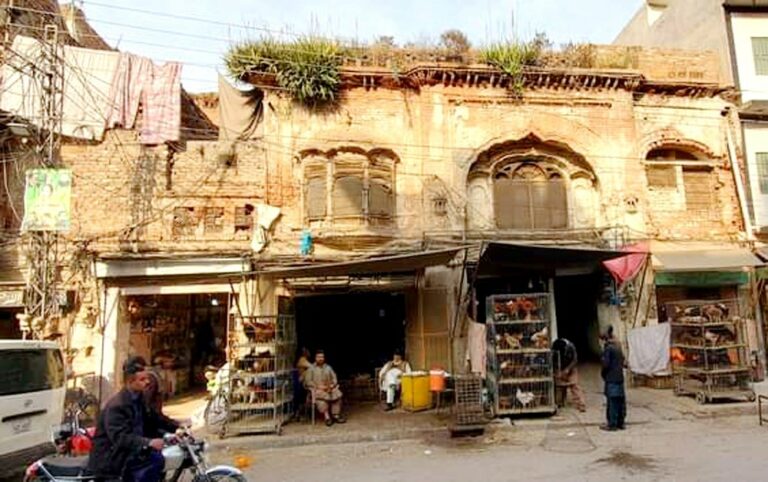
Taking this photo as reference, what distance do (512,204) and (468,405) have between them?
23.2ft

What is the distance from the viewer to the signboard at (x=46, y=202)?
36.7 ft

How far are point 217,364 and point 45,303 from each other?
651 cm

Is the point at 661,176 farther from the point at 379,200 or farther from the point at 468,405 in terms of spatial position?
the point at 468,405

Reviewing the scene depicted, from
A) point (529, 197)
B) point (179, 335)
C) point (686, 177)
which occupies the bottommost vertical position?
point (179, 335)

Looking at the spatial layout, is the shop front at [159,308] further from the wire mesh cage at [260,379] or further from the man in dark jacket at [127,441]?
the man in dark jacket at [127,441]

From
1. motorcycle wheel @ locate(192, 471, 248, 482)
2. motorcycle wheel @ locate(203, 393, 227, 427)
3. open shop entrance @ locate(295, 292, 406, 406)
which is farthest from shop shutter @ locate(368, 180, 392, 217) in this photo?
motorcycle wheel @ locate(192, 471, 248, 482)

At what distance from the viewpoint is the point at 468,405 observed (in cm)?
1002

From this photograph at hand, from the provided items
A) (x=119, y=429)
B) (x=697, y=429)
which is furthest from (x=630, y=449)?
(x=119, y=429)

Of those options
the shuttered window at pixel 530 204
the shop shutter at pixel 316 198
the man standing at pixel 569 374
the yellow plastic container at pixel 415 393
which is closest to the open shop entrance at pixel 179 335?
the shop shutter at pixel 316 198

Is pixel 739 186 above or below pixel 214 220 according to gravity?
above

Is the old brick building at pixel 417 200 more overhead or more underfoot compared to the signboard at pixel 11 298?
more overhead

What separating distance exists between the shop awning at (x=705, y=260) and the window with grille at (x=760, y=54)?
20.6 ft

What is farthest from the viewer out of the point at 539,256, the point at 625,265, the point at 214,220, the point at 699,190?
the point at 699,190

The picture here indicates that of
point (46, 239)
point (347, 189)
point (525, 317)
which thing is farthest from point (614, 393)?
point (46, 239)
